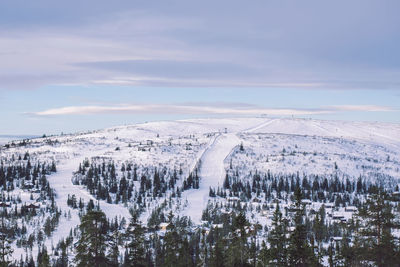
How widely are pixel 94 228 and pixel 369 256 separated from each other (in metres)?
25.6

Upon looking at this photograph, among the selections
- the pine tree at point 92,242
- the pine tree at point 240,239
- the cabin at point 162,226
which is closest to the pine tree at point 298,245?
the pine tree at point 240,239

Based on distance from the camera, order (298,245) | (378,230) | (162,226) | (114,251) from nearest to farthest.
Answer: (298,245), (378,230), (114,251), (162,226)

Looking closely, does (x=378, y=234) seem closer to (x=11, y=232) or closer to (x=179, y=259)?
(x=179, y=259)

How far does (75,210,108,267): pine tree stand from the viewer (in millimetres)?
44125

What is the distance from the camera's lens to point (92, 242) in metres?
44.6

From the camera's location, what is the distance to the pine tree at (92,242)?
145 feet

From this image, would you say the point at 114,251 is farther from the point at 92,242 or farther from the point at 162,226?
the point at 162,226

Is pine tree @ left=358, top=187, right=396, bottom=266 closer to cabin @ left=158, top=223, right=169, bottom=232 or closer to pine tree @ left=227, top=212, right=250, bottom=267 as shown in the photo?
pine tree @ left=227, top=212, right=250, bottom=267

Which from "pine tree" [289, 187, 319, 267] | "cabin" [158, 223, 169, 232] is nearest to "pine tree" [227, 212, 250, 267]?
"pine tree" [289, 187, 319, 267]

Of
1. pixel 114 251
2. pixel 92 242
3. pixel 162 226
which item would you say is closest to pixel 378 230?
pixel 114 251

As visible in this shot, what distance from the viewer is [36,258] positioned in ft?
515

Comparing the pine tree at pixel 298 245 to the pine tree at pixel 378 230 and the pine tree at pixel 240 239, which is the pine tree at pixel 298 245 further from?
the pine tree at pixel 240 239

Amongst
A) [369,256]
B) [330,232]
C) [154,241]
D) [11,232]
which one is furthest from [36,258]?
[369,256]

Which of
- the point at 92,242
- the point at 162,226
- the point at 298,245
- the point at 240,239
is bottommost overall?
the point at 162,226
